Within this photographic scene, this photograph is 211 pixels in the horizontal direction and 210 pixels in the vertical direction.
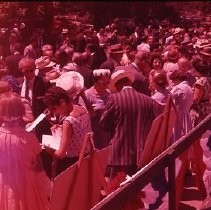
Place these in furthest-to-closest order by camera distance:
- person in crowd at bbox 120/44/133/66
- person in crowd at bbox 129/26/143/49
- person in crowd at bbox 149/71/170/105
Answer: person in crowd at bbox 129/26/143/49, person in crowd at bbox 120/44/133/66, person in crowd at bbox 149/71/170/105

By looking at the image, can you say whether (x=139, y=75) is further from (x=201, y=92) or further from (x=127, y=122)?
(x=127, y=122)

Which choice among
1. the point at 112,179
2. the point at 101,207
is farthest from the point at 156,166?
the point at 112,179

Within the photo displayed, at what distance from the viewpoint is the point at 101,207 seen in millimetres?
2861

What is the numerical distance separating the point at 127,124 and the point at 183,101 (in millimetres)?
1502

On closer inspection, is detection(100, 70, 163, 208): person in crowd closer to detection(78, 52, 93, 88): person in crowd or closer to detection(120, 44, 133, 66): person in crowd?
detection(78, 52, 93, 88): person in crowd

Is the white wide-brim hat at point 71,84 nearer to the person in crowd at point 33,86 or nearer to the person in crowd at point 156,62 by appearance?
the person in crowd at point 33,86

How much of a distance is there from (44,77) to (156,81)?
146 cm

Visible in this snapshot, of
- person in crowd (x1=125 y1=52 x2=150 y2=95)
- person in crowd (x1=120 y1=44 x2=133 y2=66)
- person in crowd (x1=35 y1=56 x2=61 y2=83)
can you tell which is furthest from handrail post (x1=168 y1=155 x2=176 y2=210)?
person in crowd (x1=120 y1=44 x2=133 y2=66)

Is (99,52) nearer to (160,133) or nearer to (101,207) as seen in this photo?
(160,133)

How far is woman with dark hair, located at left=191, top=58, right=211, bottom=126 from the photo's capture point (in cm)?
737

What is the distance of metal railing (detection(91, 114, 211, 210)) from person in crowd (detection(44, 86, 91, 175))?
1.24 meters

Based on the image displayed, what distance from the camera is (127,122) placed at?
19.8 ft

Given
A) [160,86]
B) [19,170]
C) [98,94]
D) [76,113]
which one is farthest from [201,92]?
[19,170]

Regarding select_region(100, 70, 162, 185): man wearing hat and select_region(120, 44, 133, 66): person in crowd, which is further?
select_region(120, 44, 133, 66): person in crowd
